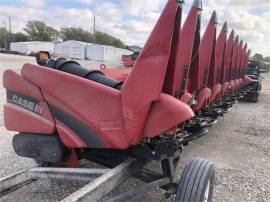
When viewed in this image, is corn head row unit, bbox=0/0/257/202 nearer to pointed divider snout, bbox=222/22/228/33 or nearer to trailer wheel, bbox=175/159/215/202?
trailer wheel, bbox=175/159/215/202

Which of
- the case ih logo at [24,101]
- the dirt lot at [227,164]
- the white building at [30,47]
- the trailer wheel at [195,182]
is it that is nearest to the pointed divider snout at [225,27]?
the dirt lot at [227,164]

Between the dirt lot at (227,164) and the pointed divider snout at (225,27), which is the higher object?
the pointed divider snout at (225,27)

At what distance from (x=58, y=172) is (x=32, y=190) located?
3.41ft

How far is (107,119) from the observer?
304cm

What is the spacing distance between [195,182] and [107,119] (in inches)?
34.8

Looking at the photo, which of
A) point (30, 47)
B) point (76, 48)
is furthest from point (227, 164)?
point (30, 47)

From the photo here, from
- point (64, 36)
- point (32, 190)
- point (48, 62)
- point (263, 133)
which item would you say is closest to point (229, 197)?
point (32, 190)

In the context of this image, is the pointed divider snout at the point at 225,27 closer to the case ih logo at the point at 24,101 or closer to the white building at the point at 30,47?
the case ih logo at the point at 24,101

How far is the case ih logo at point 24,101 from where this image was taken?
3.34 m

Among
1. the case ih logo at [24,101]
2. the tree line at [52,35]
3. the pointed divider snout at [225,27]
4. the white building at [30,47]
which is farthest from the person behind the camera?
the tree line at [52,35]

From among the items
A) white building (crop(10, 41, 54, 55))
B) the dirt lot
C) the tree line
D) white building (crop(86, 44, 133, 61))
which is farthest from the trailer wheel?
the tree line

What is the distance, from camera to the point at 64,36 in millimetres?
90938

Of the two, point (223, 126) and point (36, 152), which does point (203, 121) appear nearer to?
point (36, 152)

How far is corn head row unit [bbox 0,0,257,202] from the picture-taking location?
2963 mm
